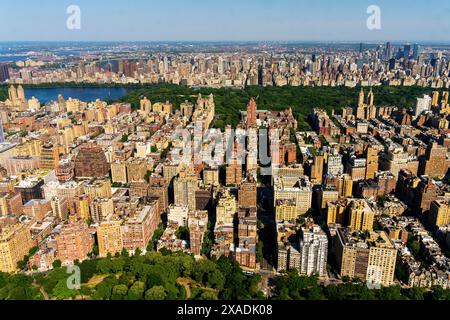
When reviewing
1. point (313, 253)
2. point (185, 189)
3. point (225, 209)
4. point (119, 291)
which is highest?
point (185, 189)

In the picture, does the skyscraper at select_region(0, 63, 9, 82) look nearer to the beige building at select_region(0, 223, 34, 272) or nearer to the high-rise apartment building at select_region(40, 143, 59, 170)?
the high-rise apartment building at select_region(40, 143, 59, 170)

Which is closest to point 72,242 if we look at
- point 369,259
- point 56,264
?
point 56,264

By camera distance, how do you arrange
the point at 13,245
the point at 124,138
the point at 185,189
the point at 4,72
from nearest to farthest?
the point at 13,245, the point at 185,189, the point at 124,138, the point at 4,72

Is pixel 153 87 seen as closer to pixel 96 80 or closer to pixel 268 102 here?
pixel 96 80

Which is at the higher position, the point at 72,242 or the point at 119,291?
the point at 72,242

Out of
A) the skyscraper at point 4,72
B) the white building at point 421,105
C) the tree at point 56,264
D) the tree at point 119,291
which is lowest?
the tree at point 56,264


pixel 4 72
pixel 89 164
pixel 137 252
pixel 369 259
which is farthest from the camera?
pixel 4 72

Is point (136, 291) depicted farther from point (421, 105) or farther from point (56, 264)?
point (421, 105)

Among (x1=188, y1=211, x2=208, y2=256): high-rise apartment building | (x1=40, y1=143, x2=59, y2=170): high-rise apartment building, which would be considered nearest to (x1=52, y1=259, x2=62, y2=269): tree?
(x1=188, y1=211, x2=208, y2=256): high-rise apartment building

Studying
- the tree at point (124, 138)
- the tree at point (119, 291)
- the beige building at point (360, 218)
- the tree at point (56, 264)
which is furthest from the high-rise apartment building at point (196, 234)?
the tree at point (124, 138)

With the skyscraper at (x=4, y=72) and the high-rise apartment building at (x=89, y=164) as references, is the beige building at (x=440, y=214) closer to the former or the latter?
the high-rise apartment building at (x=89, y=164)
